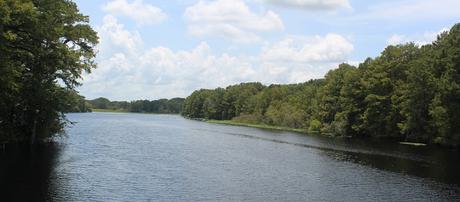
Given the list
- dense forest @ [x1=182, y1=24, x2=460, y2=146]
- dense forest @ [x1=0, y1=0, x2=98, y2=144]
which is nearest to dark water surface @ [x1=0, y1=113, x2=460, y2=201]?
dense forest @ [x1=0, y1=0, x2=98, y2=144]

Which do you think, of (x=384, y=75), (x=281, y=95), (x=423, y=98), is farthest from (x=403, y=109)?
(x=281, y=95)

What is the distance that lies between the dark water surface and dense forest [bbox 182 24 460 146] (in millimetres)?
12264

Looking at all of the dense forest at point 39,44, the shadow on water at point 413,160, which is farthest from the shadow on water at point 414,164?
the dense forest at point 39,44

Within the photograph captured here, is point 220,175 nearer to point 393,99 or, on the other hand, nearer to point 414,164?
point 414,164

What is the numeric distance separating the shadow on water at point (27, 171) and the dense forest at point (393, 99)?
166 feet

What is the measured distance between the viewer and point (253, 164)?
47844 mm

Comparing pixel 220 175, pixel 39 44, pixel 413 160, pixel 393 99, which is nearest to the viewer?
pixel 39 44

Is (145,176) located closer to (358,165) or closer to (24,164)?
(24,164)

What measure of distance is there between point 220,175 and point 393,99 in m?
55.9

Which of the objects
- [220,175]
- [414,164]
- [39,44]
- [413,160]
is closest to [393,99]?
[413,160]

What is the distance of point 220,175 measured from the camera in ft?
131

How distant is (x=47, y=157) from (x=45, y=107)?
8.24 metres

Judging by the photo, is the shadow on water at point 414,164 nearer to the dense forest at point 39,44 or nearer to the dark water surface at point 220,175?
the dark water surface at point 220,175

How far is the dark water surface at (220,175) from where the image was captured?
1241 inches
